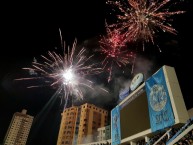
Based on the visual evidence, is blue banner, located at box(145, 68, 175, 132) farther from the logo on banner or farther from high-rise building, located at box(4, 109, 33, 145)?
high-rise building, located at box(4, 109, 33, 145)

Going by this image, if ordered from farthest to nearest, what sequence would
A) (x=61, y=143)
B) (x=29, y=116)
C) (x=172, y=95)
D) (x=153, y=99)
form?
(x=29, y=116)
(x=61, y=143)
(x=153, y=99)
(x=172, y=95)

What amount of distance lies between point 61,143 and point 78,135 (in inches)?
358

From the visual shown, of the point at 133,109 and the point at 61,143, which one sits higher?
the point at 61,143

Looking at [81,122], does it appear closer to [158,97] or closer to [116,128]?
[116,128]

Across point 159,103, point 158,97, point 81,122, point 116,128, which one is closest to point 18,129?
point 81,122

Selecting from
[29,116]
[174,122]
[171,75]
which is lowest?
[174,122]

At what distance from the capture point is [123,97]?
19.4 meters

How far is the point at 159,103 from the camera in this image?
41.0 feet

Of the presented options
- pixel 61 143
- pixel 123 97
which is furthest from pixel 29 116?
pixel 123 97

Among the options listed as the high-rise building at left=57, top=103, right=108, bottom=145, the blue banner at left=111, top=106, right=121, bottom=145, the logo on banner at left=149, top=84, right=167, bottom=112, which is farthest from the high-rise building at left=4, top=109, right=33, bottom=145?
the logo on banner at left=149, top=84, right=167, bottom=112

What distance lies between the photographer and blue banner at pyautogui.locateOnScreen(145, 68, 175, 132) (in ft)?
37.4

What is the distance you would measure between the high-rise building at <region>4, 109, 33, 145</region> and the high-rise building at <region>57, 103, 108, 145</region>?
9781 centimetres

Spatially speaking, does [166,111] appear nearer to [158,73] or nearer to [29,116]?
[158,73]

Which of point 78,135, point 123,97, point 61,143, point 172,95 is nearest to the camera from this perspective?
point 172,95
